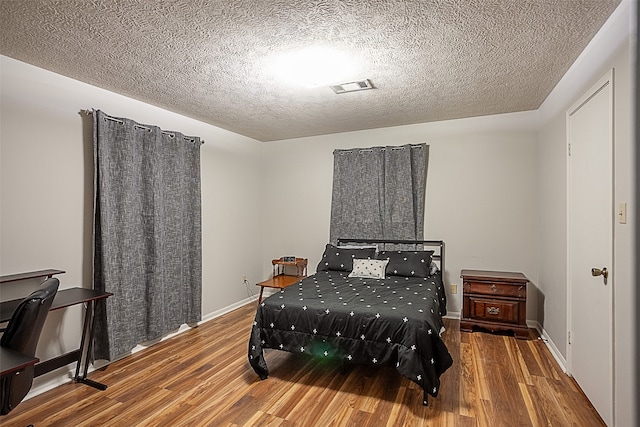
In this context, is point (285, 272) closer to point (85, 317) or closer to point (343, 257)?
point (343, 257)

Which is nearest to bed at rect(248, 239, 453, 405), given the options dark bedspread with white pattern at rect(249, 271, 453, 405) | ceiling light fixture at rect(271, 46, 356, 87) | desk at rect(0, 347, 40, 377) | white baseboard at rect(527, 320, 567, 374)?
dark bedspread with white pattern at rect(249, 271, 453, 405)

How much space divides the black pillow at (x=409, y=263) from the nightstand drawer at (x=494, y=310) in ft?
2.02

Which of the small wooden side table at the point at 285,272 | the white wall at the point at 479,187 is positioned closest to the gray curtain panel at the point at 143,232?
the small wooden side table at the point at 285,272

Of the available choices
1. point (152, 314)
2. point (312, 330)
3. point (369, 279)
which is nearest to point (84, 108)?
point (152, 314)

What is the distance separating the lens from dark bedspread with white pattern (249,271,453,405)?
7.64 feet

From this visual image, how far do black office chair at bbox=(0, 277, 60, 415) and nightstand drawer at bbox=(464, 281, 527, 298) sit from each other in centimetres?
373

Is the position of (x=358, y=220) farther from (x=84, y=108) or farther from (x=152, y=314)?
(x=84, y=108)

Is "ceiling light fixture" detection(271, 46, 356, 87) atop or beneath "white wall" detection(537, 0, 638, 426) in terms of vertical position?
atop

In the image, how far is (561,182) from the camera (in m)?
2.96

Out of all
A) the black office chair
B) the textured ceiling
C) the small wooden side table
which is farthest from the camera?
the small wooden side table

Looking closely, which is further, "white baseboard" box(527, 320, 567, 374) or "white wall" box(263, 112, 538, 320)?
"white wall" box(263, 112, 538, 320)

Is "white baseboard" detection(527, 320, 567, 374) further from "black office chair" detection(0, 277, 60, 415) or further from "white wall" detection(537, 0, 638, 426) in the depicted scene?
"black office chair" detection(0, 277, 60, 415)

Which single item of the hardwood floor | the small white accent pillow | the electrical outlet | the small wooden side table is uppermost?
the electrical outlet

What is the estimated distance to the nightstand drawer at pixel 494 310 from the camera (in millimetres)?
3551
